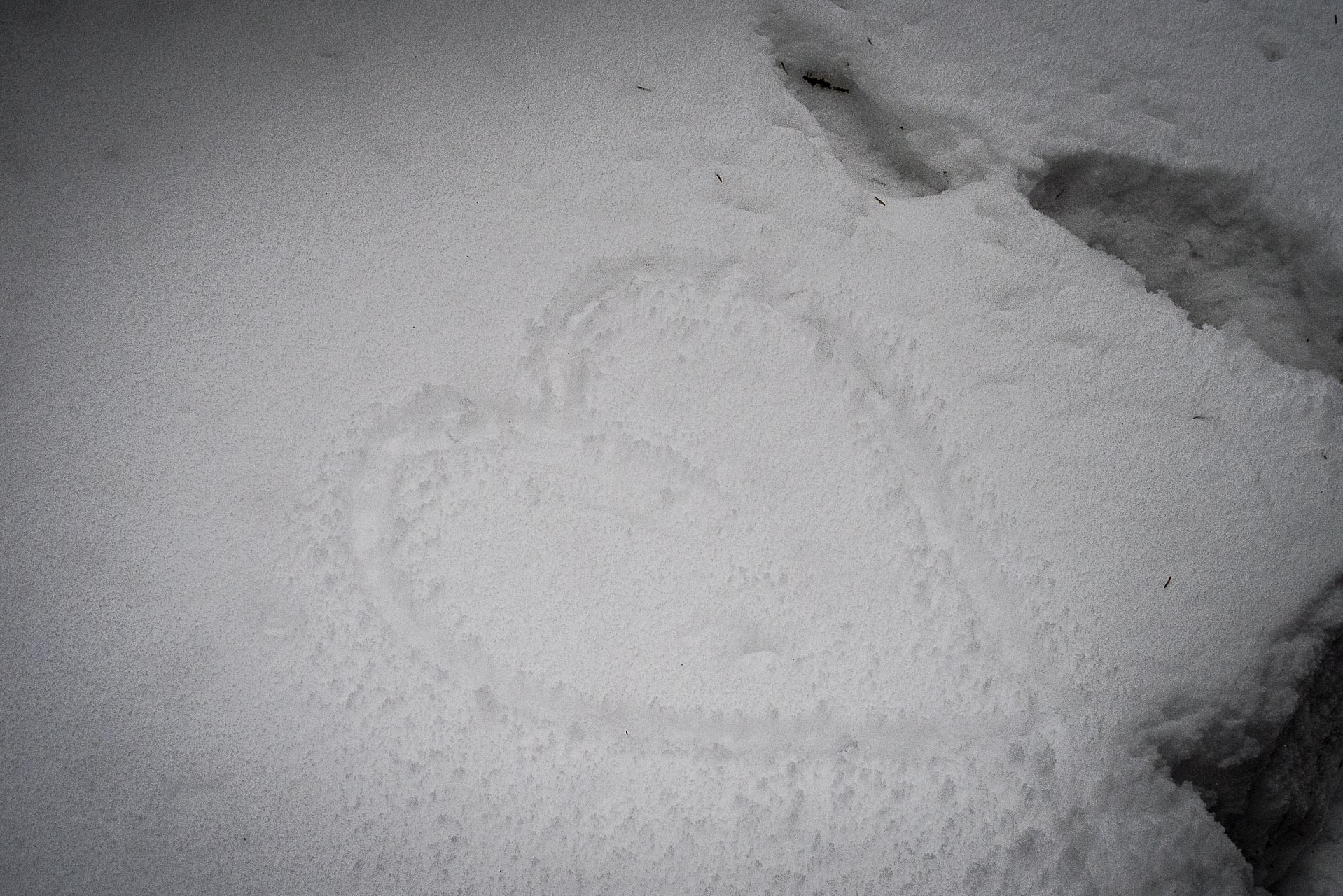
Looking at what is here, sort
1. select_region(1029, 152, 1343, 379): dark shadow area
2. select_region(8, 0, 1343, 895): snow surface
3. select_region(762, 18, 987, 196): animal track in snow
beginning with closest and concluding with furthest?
select_region(8, 0, 1343, 895): snow surface
select_region(1029, 152, 1343, 379): dark shadow area
select_region(762, 18, 987, 196): animal track in snow

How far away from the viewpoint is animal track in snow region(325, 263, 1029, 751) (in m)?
1.28

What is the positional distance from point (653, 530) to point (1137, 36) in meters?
1.25

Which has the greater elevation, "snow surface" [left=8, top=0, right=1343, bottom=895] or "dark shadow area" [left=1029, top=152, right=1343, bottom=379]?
"dark shadow area" [left=1029, top=152, right=1343, bottom=379]

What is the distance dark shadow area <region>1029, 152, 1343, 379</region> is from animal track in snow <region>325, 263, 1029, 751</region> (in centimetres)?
52

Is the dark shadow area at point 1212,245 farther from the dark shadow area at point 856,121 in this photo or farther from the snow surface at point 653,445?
the dark shadow area at point 856,121

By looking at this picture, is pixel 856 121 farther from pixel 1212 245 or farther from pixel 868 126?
pixel 1212 245

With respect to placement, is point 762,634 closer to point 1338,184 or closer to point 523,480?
point 523,480

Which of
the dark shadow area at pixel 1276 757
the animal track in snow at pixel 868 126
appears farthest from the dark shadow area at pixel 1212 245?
the dark shadow area at pixel 1276 757

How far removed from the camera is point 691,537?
1.38m

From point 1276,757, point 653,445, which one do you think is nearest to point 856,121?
point 653,445

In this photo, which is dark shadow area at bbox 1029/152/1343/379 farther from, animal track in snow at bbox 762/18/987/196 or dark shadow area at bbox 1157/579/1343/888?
dark shadow area at bbox 1157/579/1343/888

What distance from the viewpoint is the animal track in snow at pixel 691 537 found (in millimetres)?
1283

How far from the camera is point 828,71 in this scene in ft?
5.79

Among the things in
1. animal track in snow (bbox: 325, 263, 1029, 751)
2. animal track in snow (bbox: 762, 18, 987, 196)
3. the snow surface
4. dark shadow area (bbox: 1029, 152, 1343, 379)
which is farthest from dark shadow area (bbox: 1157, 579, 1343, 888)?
animal track in snow (bbox: 762, 18, 987, 196)
